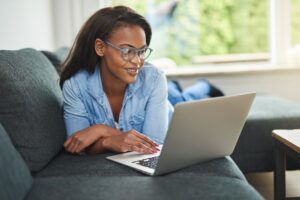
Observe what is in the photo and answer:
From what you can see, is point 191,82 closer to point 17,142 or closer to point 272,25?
point 272,25

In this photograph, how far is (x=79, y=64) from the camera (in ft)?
5.83

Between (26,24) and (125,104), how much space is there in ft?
3.72

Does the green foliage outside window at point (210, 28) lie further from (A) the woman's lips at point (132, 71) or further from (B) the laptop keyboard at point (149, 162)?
(B) the laptop keyboard at point (149, 162)

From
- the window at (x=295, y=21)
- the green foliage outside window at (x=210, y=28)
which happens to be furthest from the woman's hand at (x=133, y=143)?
the window at (x=295, y=21)

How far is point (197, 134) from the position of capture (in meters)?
1.31

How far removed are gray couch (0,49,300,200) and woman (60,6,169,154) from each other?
65 millimetres

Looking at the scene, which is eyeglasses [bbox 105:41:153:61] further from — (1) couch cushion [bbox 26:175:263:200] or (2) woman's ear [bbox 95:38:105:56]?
(1) couch cushion [bbox 26:175:263:200]

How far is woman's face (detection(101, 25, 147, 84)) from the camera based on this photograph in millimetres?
1636

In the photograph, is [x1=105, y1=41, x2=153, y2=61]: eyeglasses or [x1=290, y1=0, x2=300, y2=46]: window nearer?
[x1=105, y1=41, x2=153, y2=61]: eyeglasses

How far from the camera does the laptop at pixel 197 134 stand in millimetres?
1223

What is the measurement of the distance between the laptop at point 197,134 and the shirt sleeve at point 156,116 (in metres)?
0.22

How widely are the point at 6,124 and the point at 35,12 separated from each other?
1.60 m

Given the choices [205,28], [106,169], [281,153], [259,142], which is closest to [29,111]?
[106,169]

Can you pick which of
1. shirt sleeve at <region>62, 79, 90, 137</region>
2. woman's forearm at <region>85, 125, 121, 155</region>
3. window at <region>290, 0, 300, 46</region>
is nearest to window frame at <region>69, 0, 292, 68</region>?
window at <region>290, 0, 300, 46</region>
